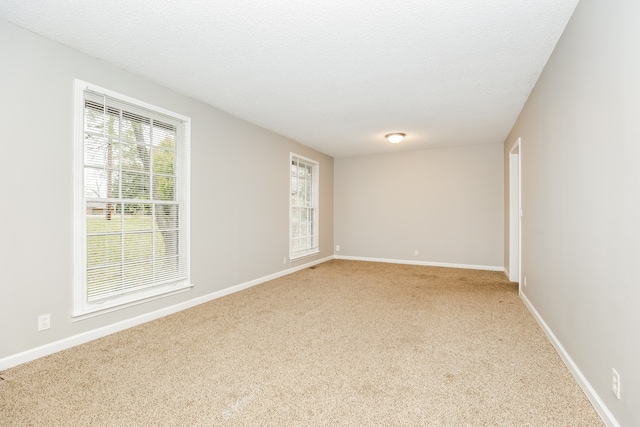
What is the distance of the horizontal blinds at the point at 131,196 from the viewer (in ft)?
9.12

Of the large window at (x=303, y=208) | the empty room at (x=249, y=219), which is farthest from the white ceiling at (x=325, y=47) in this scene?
the large window at (x=303, y=208)

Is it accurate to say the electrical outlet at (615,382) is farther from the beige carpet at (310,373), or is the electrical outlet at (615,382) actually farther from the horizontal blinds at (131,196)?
the horizontal blinds at (131,196)

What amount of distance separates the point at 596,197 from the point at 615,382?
3.15 ft

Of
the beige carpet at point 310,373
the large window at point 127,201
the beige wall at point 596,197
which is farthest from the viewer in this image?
the large window at point 127,201

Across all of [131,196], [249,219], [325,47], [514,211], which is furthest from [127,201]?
[514,211]

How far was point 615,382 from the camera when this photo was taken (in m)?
1.54

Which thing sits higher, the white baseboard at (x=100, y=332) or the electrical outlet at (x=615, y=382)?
the electrical outlet at (x=615, y=382)

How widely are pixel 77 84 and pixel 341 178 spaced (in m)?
5.39

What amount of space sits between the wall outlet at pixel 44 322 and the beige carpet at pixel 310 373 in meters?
0.24

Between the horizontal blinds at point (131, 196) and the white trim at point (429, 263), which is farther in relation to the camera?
the white trim at point (429, 263)

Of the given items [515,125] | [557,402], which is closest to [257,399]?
[557,402]

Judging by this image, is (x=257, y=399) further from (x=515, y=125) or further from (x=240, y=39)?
(x=515, y=125)

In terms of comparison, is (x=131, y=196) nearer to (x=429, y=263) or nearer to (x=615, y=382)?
(x=615, y=382)

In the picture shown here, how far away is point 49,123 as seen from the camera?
97.2 inches
